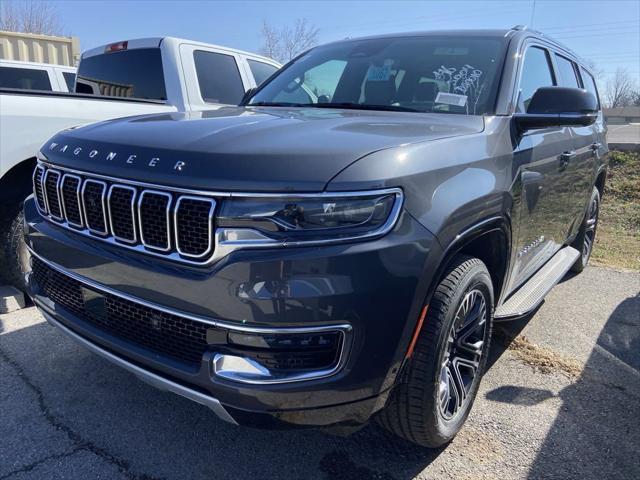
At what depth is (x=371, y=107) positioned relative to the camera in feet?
9.96

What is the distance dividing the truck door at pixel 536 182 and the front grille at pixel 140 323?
1685 millimetres

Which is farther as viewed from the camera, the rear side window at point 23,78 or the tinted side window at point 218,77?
the rear side window at point 23,78

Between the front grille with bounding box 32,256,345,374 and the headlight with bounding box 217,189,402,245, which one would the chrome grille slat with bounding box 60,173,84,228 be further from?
the headlight with bounding box 217,189,402,245

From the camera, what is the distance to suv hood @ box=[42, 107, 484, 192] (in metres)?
1.82

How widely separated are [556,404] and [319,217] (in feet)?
6.64

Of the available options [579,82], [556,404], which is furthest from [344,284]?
[579,82]

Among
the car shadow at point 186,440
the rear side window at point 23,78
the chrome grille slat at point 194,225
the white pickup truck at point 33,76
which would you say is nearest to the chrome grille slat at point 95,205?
the chrome grille slat at point 194,225

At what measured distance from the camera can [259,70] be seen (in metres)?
6.02

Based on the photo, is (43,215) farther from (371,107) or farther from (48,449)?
(371,107)

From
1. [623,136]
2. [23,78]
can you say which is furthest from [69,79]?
[623,136]

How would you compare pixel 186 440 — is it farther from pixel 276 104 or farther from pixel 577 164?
pixel 577 164

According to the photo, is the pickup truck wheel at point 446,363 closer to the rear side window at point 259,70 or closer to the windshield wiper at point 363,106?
the windshield wiper at point 363,106

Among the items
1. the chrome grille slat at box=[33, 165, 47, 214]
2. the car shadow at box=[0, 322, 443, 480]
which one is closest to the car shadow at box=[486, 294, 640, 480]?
the car shadow at box=[0, 322, 443, 480]

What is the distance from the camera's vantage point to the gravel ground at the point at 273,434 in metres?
2.37
